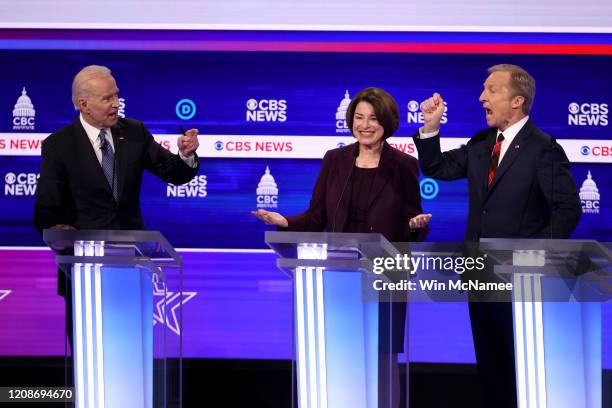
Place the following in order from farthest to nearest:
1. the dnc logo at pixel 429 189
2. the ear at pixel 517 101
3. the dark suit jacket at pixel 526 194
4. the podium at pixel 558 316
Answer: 1. the dnc logo at pixel 429 189
2. the ear at pixel 517 101
3. the dark suit jacket at pixel 526 194
4. the podium at pixel 558 316

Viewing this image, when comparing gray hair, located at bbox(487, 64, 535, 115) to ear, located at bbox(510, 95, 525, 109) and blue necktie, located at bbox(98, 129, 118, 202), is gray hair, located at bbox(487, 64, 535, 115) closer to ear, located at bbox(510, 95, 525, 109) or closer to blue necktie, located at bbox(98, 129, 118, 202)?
ear, located at bbox(510, 95, 525, 109)

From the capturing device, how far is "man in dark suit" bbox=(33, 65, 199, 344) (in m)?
4.16

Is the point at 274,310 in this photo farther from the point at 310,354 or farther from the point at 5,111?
the point at 310,354

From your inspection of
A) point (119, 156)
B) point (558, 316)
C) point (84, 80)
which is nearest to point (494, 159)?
point (558, 316)

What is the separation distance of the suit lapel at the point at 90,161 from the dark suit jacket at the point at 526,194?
5.07 feet

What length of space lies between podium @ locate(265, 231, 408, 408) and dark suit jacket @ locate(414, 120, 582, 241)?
901 mm

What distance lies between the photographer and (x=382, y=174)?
13.8 feet

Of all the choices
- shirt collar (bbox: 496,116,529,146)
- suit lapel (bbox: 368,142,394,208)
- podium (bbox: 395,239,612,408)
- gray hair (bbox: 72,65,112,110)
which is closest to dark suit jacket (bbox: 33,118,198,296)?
gray hair (bbox: 72,65,112,110)

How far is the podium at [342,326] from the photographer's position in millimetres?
3145

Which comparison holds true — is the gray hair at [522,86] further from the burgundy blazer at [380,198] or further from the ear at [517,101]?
the burgundy blazer at [380,198]

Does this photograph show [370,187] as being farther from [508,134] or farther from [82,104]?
[82,104]

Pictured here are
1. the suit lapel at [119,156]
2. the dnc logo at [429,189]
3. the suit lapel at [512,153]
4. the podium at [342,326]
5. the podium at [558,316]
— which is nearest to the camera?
the podium at [558,316]

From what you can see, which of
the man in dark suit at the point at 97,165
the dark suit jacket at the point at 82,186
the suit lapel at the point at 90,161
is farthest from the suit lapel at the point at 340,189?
the suit lapel at the point at 90,161

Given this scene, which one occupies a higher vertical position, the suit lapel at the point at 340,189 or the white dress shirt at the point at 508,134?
the white dress shirt at the point at 508,134
